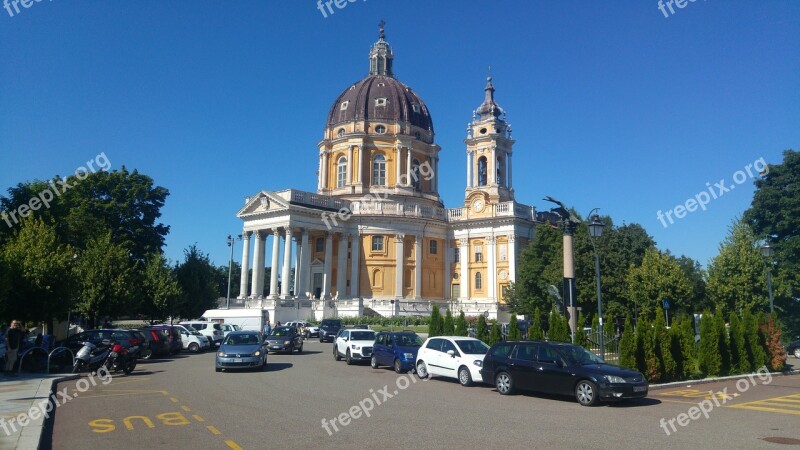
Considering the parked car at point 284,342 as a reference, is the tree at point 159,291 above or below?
above

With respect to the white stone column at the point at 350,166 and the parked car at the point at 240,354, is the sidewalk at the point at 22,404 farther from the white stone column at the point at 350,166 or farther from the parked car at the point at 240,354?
the white stone column at the point at 350,166

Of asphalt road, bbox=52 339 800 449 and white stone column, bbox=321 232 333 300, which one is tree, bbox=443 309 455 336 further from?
white stone column, bbox=321 232 333 300

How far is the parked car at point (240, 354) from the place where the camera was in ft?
68.8

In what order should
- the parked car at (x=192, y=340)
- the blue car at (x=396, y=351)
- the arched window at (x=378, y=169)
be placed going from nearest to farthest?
the blue car at (x=396, y=351) < the parked car at (x=192, y=340) < the arched window at (x=378, y=169)

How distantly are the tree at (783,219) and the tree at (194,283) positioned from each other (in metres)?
44.6

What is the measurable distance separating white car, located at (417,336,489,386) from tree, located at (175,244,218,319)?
1263 inches

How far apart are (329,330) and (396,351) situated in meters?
21.5

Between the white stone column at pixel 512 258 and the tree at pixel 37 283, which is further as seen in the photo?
→ the white stone column at pixel 512 258

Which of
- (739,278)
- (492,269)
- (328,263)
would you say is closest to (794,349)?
(739,278)

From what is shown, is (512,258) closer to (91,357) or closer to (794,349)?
(794,349)

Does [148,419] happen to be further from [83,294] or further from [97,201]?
[97,201]

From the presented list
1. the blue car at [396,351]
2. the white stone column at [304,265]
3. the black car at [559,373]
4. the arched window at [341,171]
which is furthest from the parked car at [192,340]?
the arched window at [341,171]

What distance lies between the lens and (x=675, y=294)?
1624 inches

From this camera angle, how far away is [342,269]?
206 ft
